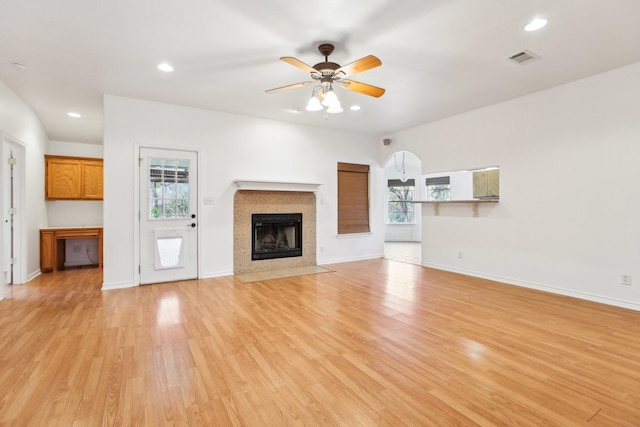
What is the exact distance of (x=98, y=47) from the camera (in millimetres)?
3066

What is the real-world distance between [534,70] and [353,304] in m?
3.55

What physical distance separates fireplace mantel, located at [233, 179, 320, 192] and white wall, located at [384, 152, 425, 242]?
4.95 m

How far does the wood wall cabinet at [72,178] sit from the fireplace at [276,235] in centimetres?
364

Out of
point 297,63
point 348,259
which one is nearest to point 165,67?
point 297,63

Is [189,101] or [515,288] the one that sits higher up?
[189,101]

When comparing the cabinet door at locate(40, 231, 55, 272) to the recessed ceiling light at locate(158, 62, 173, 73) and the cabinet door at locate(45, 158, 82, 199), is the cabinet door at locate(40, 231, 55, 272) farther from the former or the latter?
the recessed ceiling light at locate(158, 62, 173, 73)

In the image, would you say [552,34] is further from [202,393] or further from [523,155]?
[202,393]

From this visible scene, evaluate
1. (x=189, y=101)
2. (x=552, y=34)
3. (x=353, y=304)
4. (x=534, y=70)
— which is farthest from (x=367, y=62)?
(x=189, y=101)

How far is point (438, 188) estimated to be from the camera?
952 cm

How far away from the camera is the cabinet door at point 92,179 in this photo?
6312 mm

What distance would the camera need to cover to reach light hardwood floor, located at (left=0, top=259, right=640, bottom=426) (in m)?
1.74

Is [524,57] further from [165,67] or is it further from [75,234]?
[75,234]

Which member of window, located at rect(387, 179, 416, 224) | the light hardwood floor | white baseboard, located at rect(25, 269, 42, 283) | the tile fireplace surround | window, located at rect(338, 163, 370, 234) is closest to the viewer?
the light hardwood floor

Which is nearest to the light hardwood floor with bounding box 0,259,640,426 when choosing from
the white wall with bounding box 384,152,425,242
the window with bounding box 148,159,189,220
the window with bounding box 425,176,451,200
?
the window with bounding box 148,159,189,220
